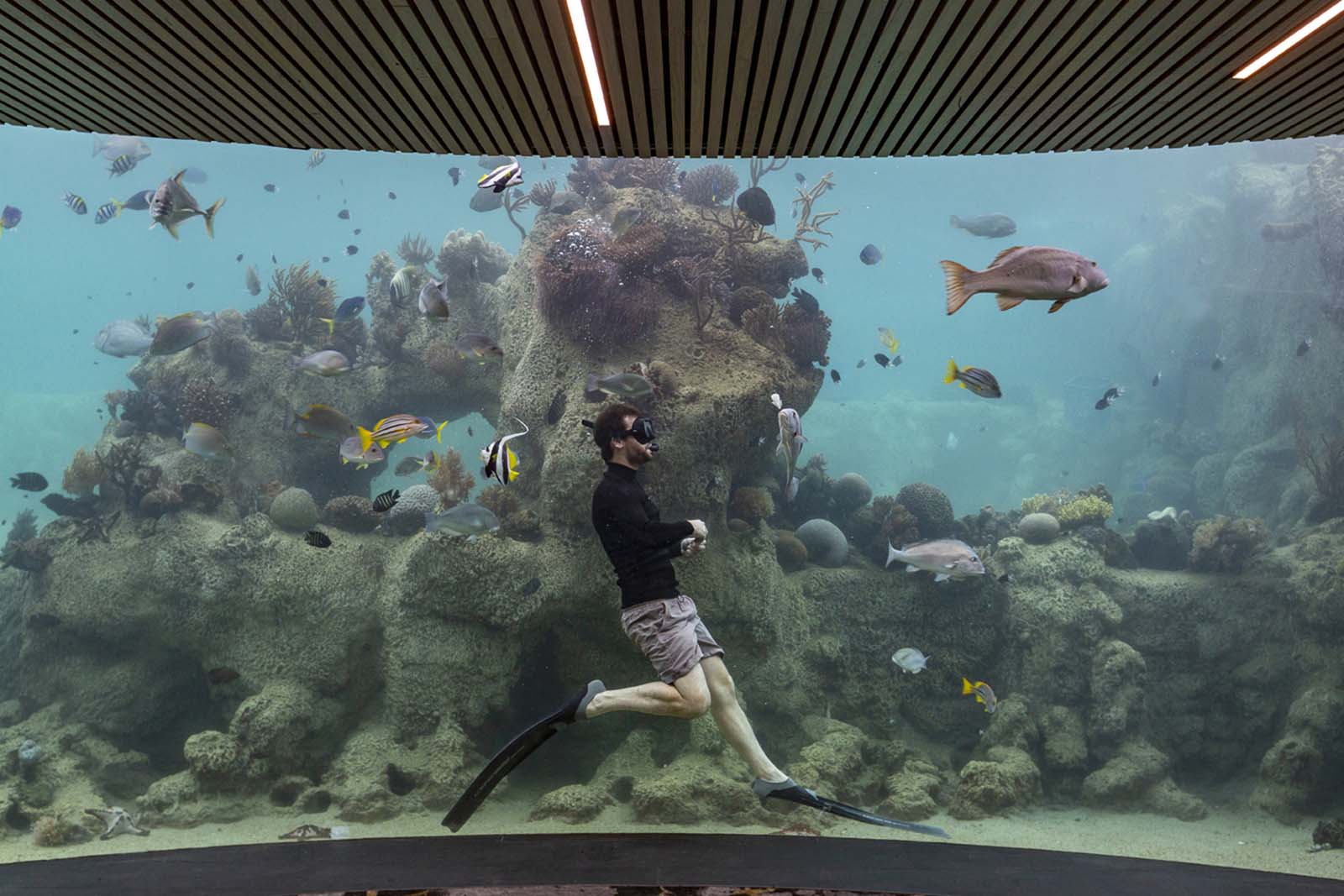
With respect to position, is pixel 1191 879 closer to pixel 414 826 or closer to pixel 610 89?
pixel 610 89

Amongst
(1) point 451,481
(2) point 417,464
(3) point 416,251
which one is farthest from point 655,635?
(3) point 416,251

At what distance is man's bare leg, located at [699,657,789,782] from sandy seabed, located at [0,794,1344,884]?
2.14m

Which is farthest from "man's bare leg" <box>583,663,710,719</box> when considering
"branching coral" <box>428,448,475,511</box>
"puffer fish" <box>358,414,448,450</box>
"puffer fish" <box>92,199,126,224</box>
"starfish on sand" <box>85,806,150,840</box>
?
"puffer fish" <box>92,199,126,224</box>

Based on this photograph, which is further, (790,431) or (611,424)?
(790,431)

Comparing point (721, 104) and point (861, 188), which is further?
point (861, 188)

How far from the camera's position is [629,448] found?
4.03 meters

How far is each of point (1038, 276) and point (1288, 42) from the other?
58.6 inches

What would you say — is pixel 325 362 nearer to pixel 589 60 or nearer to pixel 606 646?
pixel 606 646

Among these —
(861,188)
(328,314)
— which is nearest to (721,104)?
(328,314)

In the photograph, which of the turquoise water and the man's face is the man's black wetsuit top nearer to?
the man's face

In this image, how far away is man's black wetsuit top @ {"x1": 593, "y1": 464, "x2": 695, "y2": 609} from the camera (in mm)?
3777

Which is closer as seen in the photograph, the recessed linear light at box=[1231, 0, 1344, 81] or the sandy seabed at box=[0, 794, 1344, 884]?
the recessed linear light at box=[1231, 0, 1344, 81]

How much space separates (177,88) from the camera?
3844 millimetres

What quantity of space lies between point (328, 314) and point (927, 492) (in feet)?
31.9
